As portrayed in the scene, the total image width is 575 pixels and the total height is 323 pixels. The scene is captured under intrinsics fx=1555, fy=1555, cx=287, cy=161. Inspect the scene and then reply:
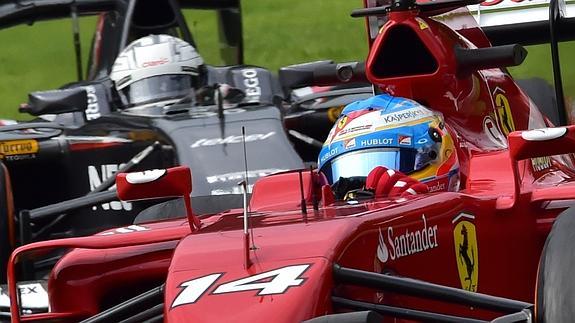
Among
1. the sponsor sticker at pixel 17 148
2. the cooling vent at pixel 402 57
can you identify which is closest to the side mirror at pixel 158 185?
the cooling vent at pixel 402 57

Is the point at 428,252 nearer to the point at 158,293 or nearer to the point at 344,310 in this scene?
the point at 344,310

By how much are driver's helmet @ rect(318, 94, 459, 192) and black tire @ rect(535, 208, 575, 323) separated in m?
1.16

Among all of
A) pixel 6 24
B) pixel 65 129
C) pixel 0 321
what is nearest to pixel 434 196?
pixel 0 321

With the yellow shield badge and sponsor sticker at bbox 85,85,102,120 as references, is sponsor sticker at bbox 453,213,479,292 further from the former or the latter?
sponsor sticker at bbox 85,85,102,120

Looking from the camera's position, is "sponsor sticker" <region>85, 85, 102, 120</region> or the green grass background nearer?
"sponsor sticker" <region>85, 85, 102, 120</region>

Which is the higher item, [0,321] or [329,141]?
[329,141]

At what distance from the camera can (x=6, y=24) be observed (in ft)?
42.1

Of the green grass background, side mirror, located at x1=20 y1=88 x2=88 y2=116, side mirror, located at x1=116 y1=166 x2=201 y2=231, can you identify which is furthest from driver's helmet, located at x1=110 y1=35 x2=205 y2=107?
side mirror, located at x1=116 y1=166 x2=201 y2=231

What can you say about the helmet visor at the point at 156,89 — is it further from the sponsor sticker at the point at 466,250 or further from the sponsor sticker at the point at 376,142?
the sponsor sticker at the point at 466,250

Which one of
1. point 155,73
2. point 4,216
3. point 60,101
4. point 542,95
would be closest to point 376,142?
point 542,95

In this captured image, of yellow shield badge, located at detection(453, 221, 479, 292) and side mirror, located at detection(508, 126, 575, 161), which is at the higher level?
side mirror, located at detection(508, 126, 575, 161)

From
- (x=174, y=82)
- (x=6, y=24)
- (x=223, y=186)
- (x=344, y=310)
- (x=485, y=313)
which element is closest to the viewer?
(x=344, y=310)

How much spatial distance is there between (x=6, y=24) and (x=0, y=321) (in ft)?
19.8

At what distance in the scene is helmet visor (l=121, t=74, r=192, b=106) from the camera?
36.8 ft
